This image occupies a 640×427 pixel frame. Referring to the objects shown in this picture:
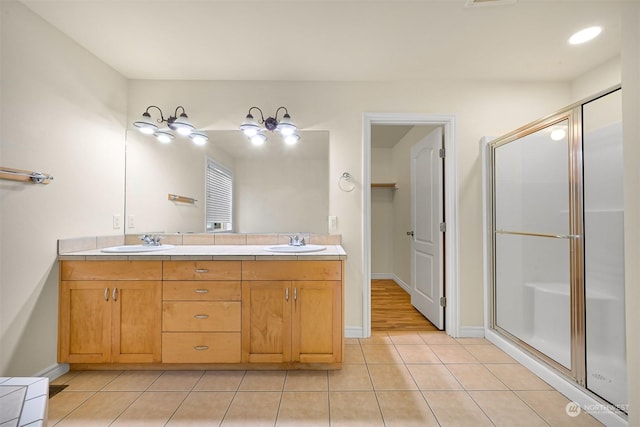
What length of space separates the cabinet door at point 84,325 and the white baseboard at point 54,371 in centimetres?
5

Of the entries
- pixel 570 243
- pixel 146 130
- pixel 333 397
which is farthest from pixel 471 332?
pixel 146 130

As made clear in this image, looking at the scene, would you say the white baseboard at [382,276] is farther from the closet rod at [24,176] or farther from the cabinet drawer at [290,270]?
the closet rod at [24,176]

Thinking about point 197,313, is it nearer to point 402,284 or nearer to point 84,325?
point 84,325

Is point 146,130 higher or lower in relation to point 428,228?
higher

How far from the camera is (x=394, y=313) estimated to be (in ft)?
10.1

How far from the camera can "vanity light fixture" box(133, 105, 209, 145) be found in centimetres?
222

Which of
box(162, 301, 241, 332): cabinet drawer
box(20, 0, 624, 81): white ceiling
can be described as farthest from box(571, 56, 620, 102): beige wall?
box(162, 301, 241, 332): cabinet drawer

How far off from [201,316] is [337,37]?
2105mm

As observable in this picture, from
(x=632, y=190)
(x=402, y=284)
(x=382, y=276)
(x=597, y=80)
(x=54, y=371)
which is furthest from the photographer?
(x=382, y=276)

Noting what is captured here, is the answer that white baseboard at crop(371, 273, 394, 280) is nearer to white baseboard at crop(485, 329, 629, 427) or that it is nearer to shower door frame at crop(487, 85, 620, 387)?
white baseboard at crop(485, 329, 629, 427)

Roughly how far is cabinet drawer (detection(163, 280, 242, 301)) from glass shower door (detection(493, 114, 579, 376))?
2.11 meters

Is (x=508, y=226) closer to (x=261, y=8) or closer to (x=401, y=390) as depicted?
(x=401, y=390)

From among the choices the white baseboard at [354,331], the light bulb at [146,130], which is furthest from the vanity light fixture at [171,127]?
the white baseboard at [354,331]

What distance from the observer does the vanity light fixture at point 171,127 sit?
2224 mm
